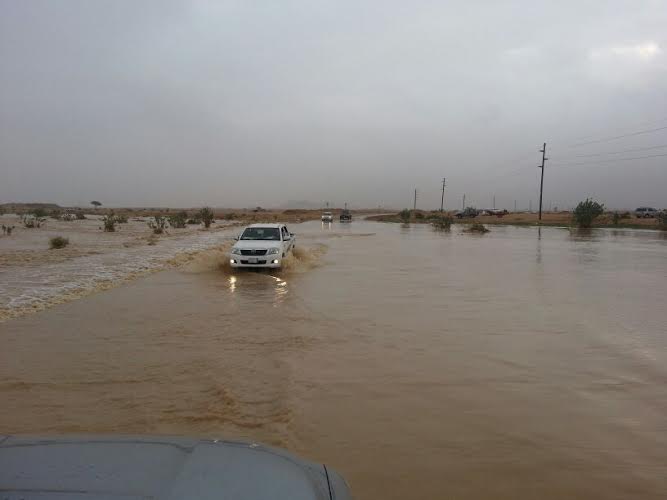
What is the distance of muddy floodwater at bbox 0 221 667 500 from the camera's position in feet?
13.6

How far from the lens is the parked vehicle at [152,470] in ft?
5.73

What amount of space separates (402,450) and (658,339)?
246 inches

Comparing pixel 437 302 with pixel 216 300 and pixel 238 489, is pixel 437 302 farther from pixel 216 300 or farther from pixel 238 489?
pixel 238 489

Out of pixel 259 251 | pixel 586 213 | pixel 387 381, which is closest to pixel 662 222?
pixel 586 213

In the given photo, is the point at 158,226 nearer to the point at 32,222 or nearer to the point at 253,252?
the point at 32,222

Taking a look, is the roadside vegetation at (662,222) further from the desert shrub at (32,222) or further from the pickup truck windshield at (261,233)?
the desert shrub at (32,222)

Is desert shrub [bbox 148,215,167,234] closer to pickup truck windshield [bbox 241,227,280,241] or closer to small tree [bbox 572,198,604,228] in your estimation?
pickup truck windshield [bbox 241,227,280,241]

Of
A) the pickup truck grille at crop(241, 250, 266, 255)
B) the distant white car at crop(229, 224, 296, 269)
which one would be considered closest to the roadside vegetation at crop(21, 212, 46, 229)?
the distant white car at crop(229, 224, 296, 269)

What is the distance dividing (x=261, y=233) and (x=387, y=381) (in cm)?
1220

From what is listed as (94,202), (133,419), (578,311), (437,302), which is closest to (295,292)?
(437,302)

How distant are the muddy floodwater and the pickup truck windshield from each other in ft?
17.3

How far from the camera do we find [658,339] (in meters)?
8.16

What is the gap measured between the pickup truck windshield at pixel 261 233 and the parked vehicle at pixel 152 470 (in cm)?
1516

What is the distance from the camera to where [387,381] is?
239 inches
